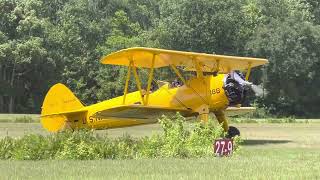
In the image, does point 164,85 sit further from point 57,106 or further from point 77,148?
Answer: point 77,148

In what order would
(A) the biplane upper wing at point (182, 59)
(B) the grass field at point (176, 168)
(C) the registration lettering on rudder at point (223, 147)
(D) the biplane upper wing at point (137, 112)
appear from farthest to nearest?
(A) the biplane upper wing at point (182, 59), (D) the biplane upper wing at point (137, 112), (C) the registration lettering on rudder at point (223, 147), (B) the grass field at point (176, 168)

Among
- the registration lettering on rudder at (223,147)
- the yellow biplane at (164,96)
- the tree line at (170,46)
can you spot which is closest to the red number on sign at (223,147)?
the registration lettering on rudder at (223,147)

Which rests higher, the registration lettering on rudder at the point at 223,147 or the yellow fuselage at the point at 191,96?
the yellow fuselage at the point at 191,96

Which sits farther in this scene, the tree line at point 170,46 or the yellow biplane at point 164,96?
the tree line at point 170,46

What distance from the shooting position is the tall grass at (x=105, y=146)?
12438mm

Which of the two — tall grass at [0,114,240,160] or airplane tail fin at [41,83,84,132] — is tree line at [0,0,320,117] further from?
tall grass at [0,114,240,160]

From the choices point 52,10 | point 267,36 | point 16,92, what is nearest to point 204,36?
point 267,36

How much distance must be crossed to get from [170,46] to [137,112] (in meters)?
34.3

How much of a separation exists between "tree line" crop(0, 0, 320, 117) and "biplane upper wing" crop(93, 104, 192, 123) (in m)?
28.9

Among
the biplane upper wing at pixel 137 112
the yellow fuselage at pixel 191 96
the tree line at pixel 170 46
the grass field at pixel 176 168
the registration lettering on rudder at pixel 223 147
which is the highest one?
the tree line at pixel 170 46

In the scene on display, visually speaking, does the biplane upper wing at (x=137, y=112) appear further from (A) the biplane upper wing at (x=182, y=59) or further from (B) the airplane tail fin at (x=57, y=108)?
(B) the airplane tail fin at (x=57, y=108)

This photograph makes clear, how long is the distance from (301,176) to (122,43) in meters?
46.3

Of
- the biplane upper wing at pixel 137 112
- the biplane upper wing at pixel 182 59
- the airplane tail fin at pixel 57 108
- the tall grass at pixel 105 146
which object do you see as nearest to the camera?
the tall grass at pixel 105 146

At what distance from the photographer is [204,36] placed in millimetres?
51438
